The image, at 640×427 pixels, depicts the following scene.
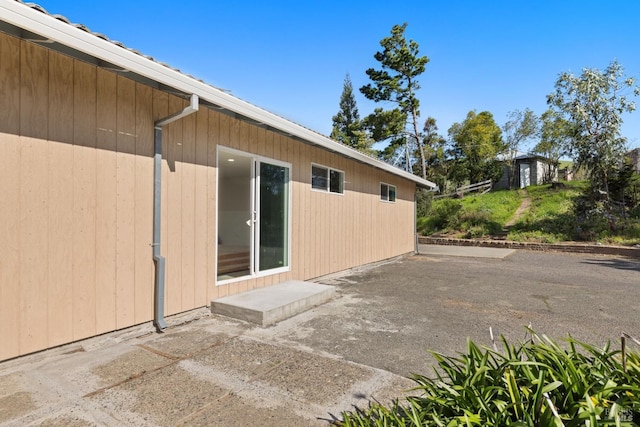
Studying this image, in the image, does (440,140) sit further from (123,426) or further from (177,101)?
(123,426)

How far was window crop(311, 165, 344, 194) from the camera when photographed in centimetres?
627

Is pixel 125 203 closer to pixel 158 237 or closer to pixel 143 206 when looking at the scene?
pixel 143 206

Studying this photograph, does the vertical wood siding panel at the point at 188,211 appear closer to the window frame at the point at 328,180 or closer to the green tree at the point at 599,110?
the window frame at the point at 328,180

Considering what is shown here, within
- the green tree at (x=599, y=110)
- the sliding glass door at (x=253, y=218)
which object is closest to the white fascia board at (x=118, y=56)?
the sliding glass door at (x=253, y=218)

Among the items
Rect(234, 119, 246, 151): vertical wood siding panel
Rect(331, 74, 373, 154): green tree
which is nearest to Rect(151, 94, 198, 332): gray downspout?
Rect(234, 119, 246, 151): vertical wood siding panel

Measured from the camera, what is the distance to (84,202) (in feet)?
9.65

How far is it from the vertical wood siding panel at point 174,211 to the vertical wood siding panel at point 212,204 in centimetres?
40

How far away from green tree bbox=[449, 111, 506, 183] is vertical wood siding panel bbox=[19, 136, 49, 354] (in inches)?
953

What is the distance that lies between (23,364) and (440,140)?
26972 mm

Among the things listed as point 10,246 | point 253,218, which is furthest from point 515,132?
point 10,246

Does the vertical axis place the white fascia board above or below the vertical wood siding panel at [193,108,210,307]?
above

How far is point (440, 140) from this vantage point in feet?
84.6

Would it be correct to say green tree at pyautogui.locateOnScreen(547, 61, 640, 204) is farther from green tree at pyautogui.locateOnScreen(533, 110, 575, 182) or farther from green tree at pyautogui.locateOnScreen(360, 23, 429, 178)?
green tree at pyautogui.locateOnScreen(360, 23, 429, 178)

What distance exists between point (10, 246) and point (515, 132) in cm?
2662
